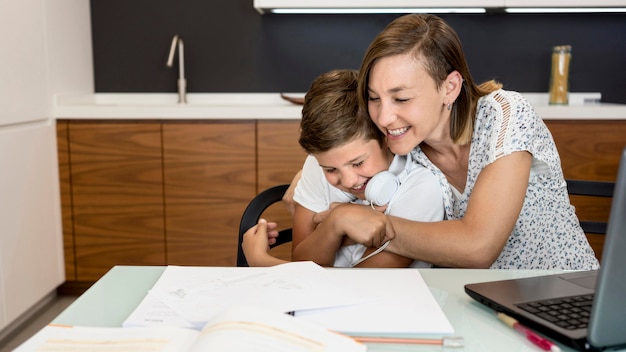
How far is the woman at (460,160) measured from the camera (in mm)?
1210

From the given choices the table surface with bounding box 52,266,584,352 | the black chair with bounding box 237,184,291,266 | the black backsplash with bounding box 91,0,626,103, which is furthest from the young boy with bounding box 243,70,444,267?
the black backsplash with bounding box 91,0,626,103

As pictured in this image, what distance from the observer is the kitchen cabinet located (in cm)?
279

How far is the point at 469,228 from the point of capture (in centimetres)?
120

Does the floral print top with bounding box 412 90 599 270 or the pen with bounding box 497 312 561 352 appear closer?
the pen with bounding box 497 312 561 352

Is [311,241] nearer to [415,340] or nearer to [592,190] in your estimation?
[415,340]

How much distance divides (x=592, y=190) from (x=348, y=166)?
26.7 inches

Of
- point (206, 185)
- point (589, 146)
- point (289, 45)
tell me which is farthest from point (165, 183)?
point (589, 146)

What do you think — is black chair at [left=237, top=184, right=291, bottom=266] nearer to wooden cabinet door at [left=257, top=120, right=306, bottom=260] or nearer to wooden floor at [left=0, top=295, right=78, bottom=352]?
wooden cabinet door at [left=257, top=120, right=306, bottom=260]

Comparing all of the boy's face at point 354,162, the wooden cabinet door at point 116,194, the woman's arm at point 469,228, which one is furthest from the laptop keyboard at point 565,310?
the wooden cabinet door at point 116,194

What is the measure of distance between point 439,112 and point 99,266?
2105 mm

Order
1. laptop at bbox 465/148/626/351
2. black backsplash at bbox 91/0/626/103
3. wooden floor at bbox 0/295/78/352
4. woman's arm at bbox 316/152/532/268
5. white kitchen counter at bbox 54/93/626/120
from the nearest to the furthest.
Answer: laptop at bbox 465/148/626/351
woman's arm at bbox 316/152/532/268
wooden floor at bbox 0/295/78/352
white kitchen counter at bbox 54/93/626/120
black backsplash at bbox 91/0/626/103

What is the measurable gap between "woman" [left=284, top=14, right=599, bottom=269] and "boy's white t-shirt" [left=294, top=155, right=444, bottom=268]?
3cm

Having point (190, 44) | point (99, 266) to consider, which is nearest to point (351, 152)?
point (99, 266)

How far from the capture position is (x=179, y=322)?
809mm
